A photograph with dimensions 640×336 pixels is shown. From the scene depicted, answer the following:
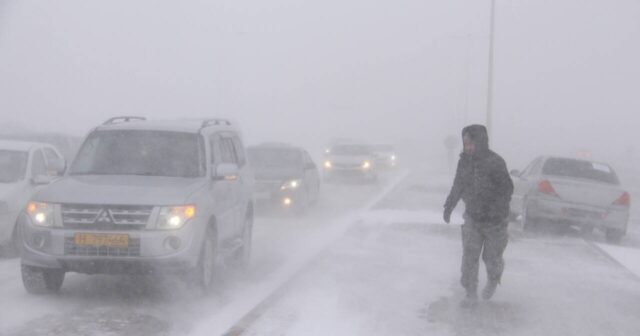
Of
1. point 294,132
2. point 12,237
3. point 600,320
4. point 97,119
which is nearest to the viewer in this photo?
point 600,320

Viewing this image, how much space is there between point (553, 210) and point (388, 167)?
3191 centimetres

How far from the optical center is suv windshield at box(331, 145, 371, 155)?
118 feet

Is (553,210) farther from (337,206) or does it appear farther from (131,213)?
(131,213)

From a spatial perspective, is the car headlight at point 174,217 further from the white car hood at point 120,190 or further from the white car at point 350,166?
the white car at point 350,166

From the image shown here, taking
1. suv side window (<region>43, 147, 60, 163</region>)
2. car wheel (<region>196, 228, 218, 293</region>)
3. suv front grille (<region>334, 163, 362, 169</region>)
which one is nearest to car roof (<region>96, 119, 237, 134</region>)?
car wheel (<region>196, 228, 218, 293</region>)

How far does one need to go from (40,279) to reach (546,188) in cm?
1086

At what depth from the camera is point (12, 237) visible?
38.9ft

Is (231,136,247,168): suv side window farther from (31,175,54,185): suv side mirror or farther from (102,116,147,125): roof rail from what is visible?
(31,175,54,185): suv side mirror

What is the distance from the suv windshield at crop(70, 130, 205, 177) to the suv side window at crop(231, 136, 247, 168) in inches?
64.5

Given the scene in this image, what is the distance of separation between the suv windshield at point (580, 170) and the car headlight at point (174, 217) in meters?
10.8

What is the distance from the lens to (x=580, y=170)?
18.1m

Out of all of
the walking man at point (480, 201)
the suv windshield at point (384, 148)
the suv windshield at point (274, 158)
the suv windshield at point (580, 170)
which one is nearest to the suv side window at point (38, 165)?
the walking man at point (480, 201)

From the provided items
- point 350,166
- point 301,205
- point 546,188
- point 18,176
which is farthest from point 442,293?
point 350,166

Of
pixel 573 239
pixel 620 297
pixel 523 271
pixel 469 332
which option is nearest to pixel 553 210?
pixel 573 239
